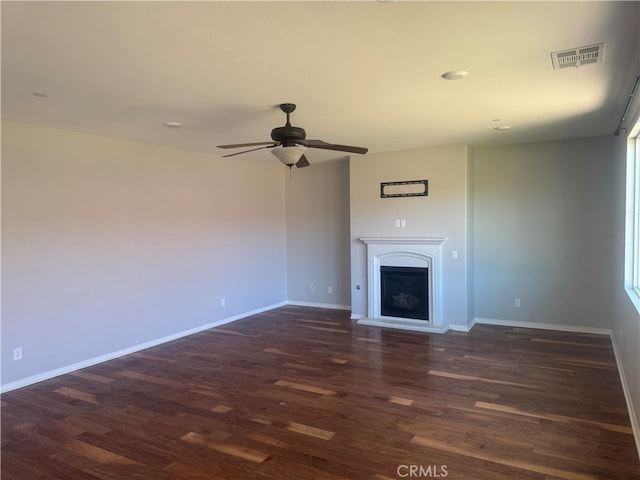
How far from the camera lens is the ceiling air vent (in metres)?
2.69

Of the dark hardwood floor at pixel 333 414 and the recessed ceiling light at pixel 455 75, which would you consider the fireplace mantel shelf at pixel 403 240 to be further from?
Result: the recessed ceiling light at pixel 455 75

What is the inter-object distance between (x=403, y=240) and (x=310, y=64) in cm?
390

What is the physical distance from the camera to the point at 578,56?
9.15 feet

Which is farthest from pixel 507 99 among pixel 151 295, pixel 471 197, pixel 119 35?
pixel 151 295

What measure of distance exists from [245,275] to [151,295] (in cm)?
180

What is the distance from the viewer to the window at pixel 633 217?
12.7 feet

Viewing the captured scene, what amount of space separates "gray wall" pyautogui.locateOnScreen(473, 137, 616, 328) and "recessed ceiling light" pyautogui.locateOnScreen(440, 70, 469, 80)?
339 cm

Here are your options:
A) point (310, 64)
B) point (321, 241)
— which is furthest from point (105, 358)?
point (310, 64)

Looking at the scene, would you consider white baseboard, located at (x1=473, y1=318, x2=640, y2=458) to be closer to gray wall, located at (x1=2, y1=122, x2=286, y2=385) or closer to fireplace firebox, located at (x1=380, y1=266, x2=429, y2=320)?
fireplace firebox, located at (x1=380, y1=266, x2=429, y2=320)

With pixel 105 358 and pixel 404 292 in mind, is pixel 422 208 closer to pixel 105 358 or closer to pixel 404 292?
pixel 404 292

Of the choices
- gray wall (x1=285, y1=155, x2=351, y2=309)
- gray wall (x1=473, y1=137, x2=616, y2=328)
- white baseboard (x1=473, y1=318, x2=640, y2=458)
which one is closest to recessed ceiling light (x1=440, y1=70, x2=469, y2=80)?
white baseboard (x1=473, y1=318, x2=640, y2=458)

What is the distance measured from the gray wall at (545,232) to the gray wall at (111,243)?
3724 millimetres

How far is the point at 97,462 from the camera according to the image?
284cm

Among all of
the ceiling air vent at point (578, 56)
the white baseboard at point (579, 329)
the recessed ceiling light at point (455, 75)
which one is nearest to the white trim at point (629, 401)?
the white baseboard at point (579, 329)
